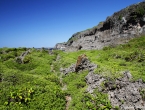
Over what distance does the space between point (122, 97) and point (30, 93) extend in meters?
10.7

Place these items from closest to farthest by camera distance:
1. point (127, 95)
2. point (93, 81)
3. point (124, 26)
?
1. point (127, 95)
2. point (93, 81)
3. point (124, 26)

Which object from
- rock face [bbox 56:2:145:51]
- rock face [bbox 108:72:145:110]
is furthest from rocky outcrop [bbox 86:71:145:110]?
rock face [bbox 56:2:145:51]

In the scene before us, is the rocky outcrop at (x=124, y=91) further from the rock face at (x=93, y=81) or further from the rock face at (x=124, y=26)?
the rock face at (x=124, y=26)

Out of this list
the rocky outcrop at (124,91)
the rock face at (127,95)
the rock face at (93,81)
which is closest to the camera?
the rock face at (127,95)

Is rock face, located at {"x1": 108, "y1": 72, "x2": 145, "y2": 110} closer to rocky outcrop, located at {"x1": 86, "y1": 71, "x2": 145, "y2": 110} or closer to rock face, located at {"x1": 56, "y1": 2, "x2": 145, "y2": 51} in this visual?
rocky outcrop, located at {"x1": 86, "y1": 71, "x2": 145, "y2": 110}

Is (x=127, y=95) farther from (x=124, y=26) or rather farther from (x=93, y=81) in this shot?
(x=124, y=26)

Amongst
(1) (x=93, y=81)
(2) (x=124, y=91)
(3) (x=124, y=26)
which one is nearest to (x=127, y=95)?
(2) (x=124, y=91)

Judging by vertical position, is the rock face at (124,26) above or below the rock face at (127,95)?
above

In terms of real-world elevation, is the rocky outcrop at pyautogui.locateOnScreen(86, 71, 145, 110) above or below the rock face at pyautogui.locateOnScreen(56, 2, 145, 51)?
below

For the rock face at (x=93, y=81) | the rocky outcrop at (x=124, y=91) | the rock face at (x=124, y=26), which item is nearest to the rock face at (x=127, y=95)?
the rocky outcrop at (x=124, y=91)

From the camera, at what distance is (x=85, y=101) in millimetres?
15297

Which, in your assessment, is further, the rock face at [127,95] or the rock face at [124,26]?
the rock face at [124,26]

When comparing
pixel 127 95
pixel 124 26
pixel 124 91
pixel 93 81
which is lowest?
pixel 127 95

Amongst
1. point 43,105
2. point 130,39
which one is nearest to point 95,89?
point 43,105
